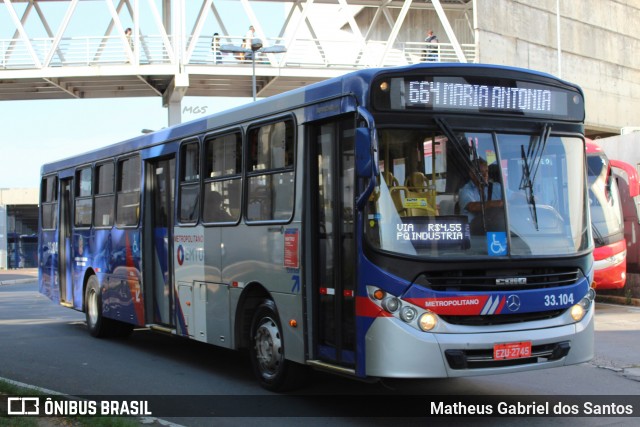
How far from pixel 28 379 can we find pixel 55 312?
34.5ft

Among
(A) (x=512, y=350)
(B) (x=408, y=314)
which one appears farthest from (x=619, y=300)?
(B) (x=408, y=314)

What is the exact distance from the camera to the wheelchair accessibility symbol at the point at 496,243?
22.8ft

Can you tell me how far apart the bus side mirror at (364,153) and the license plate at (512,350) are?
1837 millimetres

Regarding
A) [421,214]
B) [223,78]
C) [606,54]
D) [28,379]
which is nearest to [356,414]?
[421,214]

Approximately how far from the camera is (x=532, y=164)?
735 cm

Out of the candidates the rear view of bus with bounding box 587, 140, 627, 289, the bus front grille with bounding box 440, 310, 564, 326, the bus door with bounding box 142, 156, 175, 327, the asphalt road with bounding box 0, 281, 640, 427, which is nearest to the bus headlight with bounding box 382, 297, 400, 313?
the bus front grille with bounding box 440, 310, 564, 326

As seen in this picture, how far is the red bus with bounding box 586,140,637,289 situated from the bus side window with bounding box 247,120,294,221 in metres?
9.41

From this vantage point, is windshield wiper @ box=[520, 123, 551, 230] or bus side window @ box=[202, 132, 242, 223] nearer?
windshield wiper @ box=[520, 123, 551, 230]

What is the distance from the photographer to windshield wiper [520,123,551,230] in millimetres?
7242

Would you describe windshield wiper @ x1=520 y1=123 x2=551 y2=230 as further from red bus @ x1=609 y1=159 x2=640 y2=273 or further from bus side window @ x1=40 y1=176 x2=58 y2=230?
red bus @ x1=609 y1=159 x2=640 y2=273

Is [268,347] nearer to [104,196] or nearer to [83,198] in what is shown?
[104,196]

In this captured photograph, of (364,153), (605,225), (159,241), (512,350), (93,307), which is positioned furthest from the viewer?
(605,225)

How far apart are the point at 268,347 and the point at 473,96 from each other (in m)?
3.50

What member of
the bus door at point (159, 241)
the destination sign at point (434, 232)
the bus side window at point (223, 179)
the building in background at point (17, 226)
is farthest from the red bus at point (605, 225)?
the building in background at point (17, 226)
